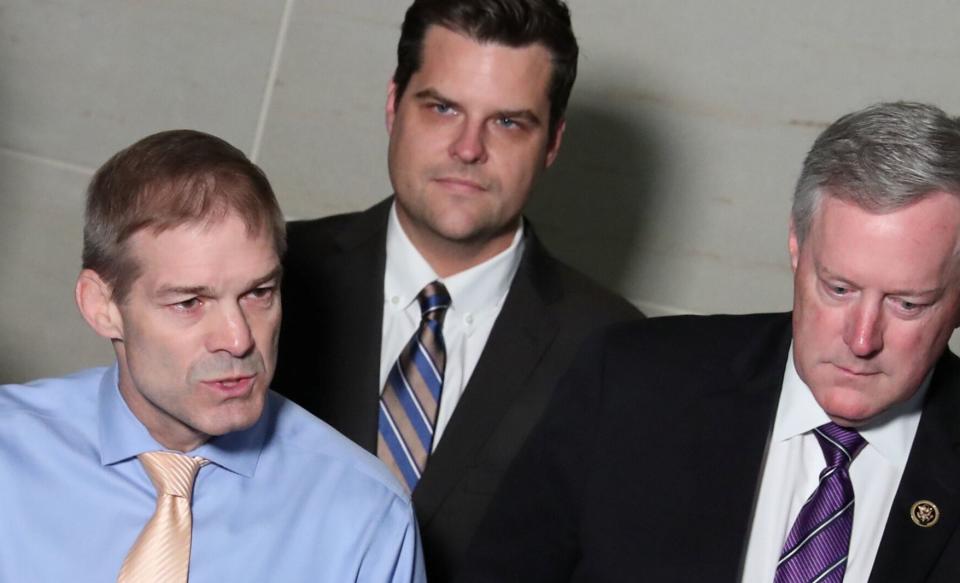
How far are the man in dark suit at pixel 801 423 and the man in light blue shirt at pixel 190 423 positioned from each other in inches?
11.1

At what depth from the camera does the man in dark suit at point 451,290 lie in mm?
2896

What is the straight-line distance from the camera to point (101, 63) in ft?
14.0

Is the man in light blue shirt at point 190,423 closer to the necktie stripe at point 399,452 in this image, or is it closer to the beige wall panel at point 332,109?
the necktie stripe at point 399,452

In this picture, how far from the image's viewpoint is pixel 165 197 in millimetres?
2129

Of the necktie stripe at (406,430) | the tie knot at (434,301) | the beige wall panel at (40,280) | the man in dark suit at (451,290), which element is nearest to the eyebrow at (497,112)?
the man in dark suit at (451,290)

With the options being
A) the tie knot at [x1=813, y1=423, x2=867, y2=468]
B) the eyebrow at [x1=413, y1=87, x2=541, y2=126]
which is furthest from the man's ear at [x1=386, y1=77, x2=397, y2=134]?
the tie knot at [x1=813, y1=423, x2=867, y2=468]

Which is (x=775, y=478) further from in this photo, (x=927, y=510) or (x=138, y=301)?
(x=138, y=301)

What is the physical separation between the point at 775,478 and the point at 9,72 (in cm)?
275

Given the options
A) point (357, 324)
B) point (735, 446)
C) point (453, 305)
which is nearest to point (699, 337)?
point (735, 446)

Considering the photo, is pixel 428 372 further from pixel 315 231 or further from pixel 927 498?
pixel 927 498

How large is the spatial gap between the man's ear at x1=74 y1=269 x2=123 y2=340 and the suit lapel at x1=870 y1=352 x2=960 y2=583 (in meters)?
1.11

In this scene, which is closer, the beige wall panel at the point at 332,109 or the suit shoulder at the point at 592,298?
the suit shoulder at the point at 592,298

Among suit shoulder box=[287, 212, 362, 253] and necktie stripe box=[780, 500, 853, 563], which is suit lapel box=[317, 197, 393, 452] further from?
necktie stripe box=[780, 500, 853, 563]

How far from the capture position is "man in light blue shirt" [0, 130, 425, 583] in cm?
212
